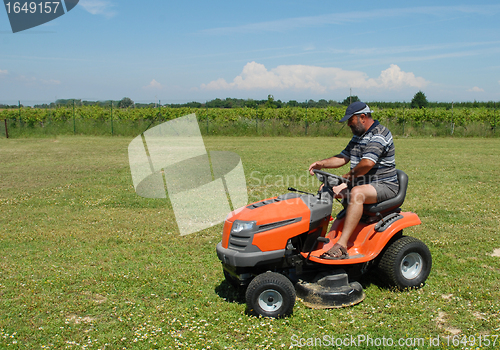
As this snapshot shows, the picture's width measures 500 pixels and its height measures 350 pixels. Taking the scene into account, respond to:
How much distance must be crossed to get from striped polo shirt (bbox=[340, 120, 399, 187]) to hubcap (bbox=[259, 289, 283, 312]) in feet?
4.90

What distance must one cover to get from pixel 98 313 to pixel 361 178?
2.97 meters

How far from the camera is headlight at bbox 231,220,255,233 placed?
3906 mm

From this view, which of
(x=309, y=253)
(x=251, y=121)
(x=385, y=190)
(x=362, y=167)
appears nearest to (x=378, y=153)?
(x=362, y=167)

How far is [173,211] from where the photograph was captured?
8.09 metres

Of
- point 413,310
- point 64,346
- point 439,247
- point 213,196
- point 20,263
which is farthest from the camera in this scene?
point 213,196

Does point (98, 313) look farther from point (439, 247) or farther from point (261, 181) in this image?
point (261, 181)

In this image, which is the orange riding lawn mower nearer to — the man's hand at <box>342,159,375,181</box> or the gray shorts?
the gray shorts

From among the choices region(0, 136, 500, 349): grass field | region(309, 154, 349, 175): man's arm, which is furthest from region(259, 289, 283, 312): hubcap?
region(309, 154, 349, 175): man's arm

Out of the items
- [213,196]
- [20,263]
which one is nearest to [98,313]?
[20,263]

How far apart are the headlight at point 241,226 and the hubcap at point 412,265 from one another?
5.84ft

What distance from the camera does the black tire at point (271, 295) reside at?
379 centimetres

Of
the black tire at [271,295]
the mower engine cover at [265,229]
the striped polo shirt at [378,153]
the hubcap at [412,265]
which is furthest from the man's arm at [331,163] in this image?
the black tire at [271,295]

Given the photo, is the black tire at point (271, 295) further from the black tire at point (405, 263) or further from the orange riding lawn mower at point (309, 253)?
the black tire at point (405, 263)

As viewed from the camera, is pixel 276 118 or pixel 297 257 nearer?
pixel 297 257
